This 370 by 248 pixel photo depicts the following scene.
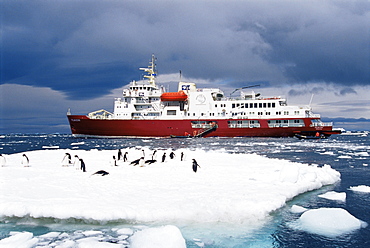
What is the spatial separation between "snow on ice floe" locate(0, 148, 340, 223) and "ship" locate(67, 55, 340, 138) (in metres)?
29.7

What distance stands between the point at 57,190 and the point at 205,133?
1333 inches

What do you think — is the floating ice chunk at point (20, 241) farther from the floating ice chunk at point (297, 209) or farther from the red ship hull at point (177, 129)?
the red ship hull at point (177, 129)

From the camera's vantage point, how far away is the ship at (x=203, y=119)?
41031 millimetres

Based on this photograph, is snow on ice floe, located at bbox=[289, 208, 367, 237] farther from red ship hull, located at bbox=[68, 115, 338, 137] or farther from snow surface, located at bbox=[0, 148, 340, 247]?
red ship hull, located at bbox=[68, 115, 338, 137]

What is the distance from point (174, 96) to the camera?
4325 cm

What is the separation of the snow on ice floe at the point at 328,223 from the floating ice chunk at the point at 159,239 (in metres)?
2.69

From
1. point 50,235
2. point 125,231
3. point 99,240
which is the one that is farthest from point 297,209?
point 50,235

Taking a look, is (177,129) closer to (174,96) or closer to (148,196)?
(174,96)

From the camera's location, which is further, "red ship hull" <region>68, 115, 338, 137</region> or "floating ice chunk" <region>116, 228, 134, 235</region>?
"red ship hull" <region>68, 115, 338, 137</region>

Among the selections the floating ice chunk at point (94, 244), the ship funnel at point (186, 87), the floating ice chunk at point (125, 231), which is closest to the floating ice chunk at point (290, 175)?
the floating ice chunk at point (125, 231)

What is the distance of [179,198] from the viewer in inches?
293

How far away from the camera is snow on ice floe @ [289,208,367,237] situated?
19.9 ft

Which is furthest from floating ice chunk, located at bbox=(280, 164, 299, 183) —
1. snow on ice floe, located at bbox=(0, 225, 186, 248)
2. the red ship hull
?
the red ship hull

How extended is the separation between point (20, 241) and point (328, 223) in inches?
237
